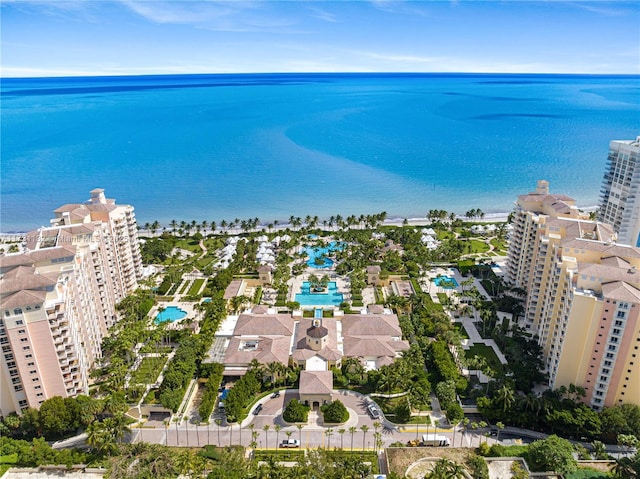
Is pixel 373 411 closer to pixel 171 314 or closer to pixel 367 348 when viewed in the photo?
pixel 367 348

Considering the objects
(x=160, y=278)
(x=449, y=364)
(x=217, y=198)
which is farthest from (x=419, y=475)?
(x=217, y=198)

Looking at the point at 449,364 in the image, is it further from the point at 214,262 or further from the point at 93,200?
the point at 93,200

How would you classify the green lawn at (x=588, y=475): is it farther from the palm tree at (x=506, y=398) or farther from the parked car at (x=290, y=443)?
the parked car at (x=290, y=443)

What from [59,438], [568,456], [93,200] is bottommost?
[59,438]

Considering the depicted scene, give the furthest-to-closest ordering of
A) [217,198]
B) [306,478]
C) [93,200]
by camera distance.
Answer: [217,198]
[93,200]
[306,478]

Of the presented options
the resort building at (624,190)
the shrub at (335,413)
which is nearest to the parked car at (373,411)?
the shrub at (335,413)

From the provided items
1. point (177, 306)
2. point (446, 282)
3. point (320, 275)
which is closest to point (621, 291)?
point (446, 282)

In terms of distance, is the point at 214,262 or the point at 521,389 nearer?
the point at 521,389

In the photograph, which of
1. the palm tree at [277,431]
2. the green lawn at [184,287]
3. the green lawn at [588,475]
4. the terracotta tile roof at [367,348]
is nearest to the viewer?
the green lawn at [588,475]
